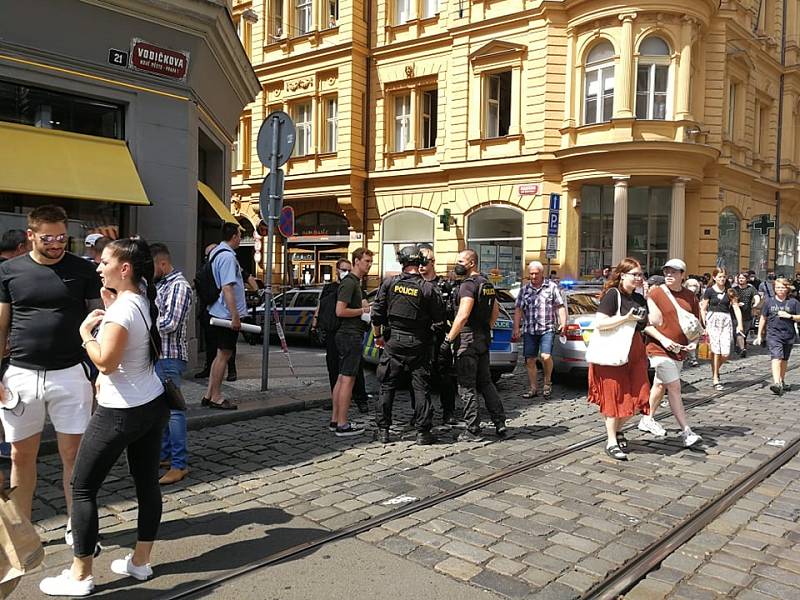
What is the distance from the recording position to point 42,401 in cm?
392

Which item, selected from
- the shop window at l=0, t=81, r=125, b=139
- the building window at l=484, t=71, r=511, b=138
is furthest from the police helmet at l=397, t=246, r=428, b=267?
the building window at l=484, t=71, r=511, b=138

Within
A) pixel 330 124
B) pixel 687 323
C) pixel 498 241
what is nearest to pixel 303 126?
pixel 330 124

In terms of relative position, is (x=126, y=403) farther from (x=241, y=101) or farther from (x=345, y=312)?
(x=241, y=101)

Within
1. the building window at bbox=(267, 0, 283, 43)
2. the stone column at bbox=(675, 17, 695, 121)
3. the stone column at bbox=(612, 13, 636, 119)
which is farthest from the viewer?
the building window at bbox=(267, 0, 283, 43)

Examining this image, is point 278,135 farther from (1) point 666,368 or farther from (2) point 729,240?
(2) point 729,240

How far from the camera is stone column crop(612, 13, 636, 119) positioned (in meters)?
19.9

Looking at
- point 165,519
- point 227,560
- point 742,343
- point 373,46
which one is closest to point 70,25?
point 165,519

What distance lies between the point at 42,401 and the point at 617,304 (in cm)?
470

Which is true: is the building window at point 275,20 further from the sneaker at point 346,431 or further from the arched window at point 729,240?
the sneaker at point 346,431

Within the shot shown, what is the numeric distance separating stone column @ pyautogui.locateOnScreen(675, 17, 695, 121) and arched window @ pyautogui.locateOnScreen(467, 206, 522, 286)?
5681mm

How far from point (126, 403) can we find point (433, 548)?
2.01 metres

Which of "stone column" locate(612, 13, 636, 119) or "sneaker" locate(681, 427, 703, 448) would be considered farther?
"stone column" locate(612, 13, 636, 119)

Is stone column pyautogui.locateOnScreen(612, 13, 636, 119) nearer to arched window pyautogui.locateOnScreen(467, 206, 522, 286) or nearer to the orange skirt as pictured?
arched window pyautogui.locateOnScreen(467, 206, 522, 286)

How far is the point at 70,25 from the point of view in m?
8.73
